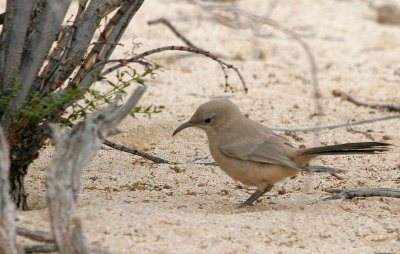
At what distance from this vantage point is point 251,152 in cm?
450

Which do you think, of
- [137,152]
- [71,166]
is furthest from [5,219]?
[137,152]

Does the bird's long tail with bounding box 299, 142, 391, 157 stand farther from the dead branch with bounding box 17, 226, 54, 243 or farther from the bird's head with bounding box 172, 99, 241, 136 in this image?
the dead branch with bounding box 17, 226, 54, 243

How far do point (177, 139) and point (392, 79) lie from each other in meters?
3.47

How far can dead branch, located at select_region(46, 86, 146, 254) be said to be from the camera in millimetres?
2836

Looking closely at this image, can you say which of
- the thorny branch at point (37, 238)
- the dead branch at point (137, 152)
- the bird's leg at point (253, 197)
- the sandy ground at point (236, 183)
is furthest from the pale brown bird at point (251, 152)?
the thorny branch at point (37, 238)

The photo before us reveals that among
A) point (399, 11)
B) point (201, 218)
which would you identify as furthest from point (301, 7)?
point (201, 218)

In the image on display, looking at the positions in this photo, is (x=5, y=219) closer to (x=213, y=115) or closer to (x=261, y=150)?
(x=261, y=150)

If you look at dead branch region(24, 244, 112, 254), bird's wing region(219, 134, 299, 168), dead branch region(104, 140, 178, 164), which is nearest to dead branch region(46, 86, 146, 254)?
dead branch region(24, 244, 112, 254)

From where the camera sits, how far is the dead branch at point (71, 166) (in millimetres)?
2836

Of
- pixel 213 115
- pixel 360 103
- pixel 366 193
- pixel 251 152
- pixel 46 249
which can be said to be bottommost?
pixel 46 249

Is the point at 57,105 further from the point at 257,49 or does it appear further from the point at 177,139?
the point at 257,49

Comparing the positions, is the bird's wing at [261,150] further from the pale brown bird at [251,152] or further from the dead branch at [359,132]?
the dead branch at [359,132]

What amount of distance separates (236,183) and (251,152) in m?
0.70

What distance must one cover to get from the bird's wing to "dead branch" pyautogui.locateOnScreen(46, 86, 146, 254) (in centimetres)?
143
